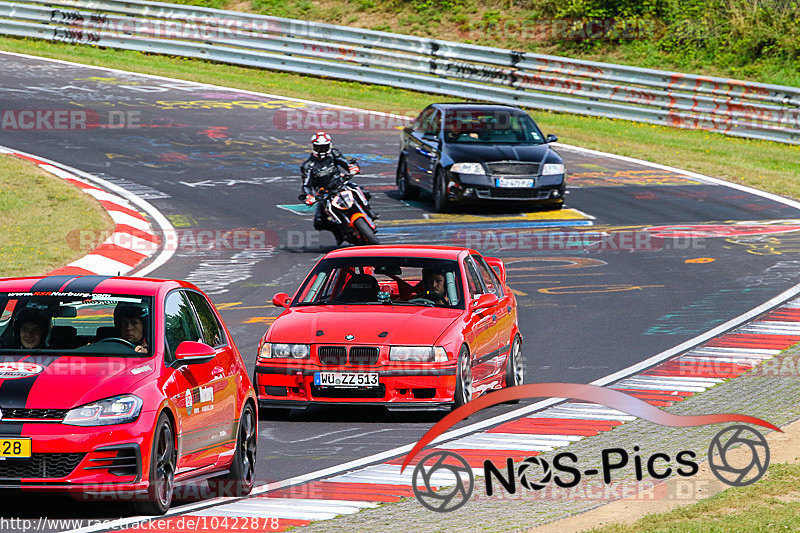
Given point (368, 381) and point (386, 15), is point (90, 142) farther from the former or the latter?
point (368, 381)

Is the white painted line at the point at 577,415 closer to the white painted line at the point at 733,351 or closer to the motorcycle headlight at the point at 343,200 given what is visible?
the white painted line at the point at 733,351

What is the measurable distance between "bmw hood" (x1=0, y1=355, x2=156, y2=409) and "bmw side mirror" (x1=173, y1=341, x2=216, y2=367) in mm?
185

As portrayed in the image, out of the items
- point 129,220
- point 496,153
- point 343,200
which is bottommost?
point 129,220

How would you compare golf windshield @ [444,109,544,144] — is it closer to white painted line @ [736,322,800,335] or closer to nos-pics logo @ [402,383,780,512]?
white painted line @ [736,322,800,335]

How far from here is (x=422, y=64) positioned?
35.2 m

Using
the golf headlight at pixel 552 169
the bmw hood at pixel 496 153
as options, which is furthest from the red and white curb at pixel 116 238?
the golf headlight at pixel 552 169

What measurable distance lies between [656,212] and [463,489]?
610 inches

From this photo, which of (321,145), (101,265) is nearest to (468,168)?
(321,145)

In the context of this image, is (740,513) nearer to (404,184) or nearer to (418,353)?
(418,353)

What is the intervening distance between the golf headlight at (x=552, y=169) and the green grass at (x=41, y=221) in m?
7.15

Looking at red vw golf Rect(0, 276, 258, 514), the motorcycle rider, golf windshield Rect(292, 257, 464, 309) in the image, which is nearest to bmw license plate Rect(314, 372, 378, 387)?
golf windshield Rect(292, 257, 464, 309)

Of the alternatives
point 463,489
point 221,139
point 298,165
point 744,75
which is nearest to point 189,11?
point 221,139

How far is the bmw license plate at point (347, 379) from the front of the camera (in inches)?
436

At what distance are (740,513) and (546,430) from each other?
117 inches
